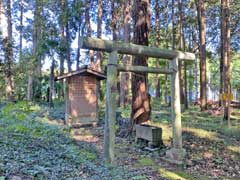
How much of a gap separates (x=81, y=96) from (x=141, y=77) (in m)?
4.06

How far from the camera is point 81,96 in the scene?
39.8 ft

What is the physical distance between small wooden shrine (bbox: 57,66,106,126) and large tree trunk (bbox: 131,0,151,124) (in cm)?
354

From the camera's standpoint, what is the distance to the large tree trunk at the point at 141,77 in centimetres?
899

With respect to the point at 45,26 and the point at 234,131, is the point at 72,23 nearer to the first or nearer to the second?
the point at 45,26

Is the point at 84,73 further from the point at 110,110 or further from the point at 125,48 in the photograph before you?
the point at 110,110

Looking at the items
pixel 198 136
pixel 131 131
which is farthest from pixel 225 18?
pixel 131 131

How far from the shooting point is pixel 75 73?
11766 mm

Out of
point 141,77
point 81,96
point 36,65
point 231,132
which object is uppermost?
point 36,65

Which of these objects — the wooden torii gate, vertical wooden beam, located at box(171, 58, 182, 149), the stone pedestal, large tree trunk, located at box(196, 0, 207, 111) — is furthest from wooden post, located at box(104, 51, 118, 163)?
large tree trunk, located at box(196, 0, 207, 111)

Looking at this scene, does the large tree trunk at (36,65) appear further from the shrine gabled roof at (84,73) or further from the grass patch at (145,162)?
the grass patch at (145,162)

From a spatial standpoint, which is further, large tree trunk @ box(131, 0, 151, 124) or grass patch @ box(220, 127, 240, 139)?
grass patch @ box(220, 127, 240, 139)

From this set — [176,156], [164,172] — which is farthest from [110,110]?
[176,156]

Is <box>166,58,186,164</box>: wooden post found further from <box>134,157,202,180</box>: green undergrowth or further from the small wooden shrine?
the small wooden shrine

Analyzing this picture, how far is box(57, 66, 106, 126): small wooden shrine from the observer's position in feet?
38.8
